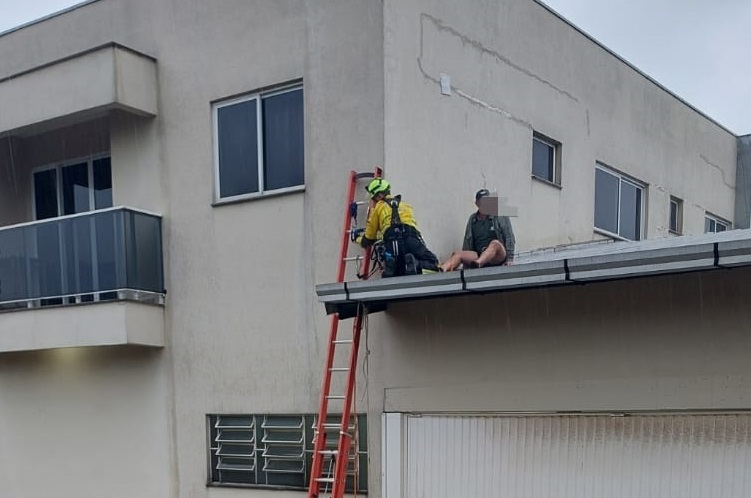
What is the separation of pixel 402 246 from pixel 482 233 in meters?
1.00

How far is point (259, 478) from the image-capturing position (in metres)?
7.40

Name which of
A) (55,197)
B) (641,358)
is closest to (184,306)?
(55,197)

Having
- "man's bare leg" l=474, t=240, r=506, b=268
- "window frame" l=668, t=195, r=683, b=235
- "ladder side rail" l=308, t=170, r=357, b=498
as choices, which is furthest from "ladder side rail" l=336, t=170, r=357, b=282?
"window frame" l=668, t=195, r=683, b=235

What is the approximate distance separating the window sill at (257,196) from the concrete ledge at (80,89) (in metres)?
1.47

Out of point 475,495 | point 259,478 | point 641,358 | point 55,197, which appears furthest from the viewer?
point 55,197

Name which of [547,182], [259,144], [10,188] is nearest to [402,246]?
[259,144]

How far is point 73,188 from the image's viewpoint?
9875 millimetres

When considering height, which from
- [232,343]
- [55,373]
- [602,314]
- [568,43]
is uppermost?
[568,43]

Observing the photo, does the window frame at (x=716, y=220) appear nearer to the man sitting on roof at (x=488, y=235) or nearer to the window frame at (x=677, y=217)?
the window frame at (x=677, y=217)

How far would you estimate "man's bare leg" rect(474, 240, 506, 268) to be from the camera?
6234mm

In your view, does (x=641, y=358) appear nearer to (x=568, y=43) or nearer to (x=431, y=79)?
(x=431, y=79)

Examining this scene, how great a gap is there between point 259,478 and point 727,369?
472cm

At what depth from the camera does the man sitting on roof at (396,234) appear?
606 cm

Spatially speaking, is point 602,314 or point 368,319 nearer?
point 602,314
